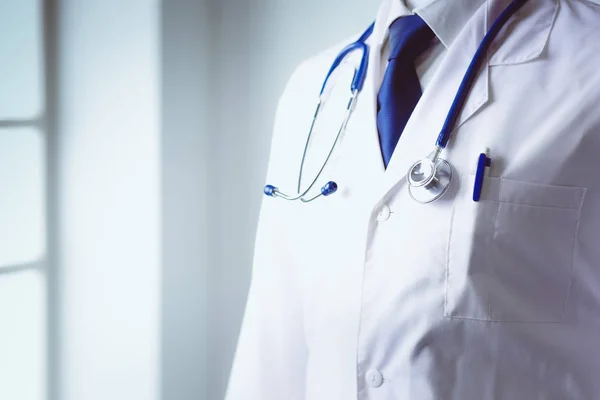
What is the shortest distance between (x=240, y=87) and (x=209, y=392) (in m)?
0.79

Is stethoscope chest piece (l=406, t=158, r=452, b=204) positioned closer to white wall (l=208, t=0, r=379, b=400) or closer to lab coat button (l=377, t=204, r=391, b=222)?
lab coat button (l=377, t=204, r=391, b=222)

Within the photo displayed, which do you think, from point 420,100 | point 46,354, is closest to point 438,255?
point 420,100

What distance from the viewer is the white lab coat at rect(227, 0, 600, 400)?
2.33ft

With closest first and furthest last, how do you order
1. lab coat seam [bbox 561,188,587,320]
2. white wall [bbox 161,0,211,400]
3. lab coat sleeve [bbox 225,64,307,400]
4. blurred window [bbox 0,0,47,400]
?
lab coat seam [bbox 561,188,587,320], lab coat sleeve [bbox 225,64,307,400], blurred window [bbox 0,0,47,400], white wall [bbox 161,0,211,400]

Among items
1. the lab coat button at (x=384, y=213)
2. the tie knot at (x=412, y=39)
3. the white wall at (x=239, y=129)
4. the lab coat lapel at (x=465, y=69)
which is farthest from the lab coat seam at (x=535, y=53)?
the white wall at (x=239, y=129)

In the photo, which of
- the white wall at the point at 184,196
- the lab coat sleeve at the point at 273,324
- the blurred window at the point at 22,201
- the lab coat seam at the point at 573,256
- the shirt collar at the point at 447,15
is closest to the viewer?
the lab coat seam at the point at 573,256

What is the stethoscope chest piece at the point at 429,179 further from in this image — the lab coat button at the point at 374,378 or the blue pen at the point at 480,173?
the lab coat button at the point at 374,378

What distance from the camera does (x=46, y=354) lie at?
1.18m

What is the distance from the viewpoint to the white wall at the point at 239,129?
1.35 meters

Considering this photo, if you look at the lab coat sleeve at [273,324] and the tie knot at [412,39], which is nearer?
the tie knot at [412,39]

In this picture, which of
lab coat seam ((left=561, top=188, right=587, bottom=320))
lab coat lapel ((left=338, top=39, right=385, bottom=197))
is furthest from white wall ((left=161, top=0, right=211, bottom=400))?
lab coat seam ((left=561, top=188, right=587, bottom=320))

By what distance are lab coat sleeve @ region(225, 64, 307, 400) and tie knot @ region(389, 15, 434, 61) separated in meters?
0.27

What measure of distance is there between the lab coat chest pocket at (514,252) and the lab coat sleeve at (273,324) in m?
0.34

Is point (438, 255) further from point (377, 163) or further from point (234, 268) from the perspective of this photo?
point (234, 268)
